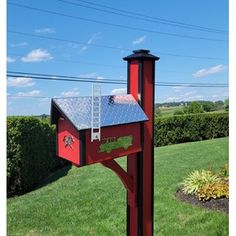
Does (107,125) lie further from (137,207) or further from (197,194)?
(197,194)

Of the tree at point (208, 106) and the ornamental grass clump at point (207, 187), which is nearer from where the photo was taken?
the ornamental grass clump at point (207, 187)

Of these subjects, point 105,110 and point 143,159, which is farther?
point 143,159

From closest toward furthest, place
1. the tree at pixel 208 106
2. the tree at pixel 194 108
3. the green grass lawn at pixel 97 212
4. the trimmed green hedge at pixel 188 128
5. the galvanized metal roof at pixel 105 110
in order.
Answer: the galvanized metal roof at pixel 105 110, the green grass lawn at pixel 97 212, the trimmed green hedge at pixel 188 128, the tree at pixel 194 108, the tree at pixel 208 106

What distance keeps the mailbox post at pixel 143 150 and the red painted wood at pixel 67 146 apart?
0.41 metres

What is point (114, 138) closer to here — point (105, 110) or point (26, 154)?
point (105, 110)

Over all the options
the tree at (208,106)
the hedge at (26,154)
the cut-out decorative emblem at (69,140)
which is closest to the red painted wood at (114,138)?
the cut-out decorative emblem at (69,140)

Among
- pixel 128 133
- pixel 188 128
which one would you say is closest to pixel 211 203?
pixel 128 133

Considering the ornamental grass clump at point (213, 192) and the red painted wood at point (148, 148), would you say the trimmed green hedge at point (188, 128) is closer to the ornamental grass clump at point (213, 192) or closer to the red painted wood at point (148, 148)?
the ornamental grass clump at point (213, 192)

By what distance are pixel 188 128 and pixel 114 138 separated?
32.5ft

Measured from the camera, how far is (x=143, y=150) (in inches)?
71.5

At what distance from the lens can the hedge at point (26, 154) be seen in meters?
4.84

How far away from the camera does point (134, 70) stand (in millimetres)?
1804

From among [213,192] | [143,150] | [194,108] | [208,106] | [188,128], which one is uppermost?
[208,106]

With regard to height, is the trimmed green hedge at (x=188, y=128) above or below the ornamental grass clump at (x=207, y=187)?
above
